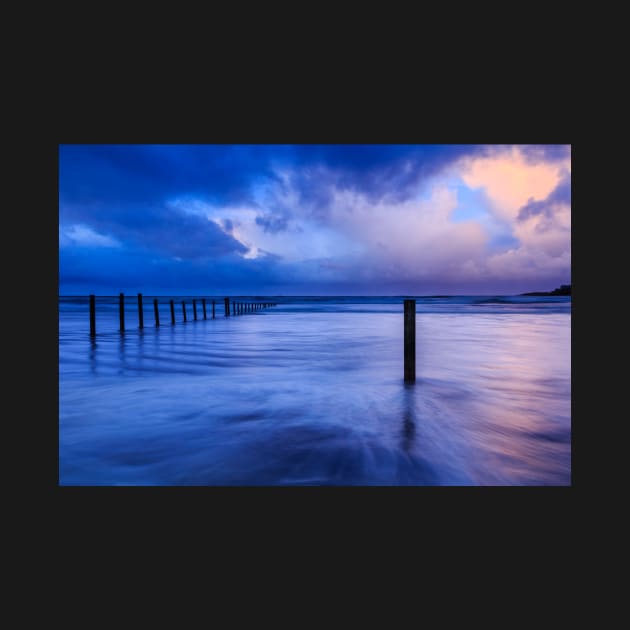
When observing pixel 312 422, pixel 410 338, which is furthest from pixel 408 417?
pixel 410 338

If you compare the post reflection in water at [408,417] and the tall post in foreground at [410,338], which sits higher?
the tall post in foreground at [410,338]

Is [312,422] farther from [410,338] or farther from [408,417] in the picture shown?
[410,338]

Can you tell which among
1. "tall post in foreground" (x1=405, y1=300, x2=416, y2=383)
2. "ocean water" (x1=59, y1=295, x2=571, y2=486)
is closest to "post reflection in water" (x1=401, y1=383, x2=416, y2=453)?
"ocean water" (x1=59, y1=295, x2=571, y2=486)

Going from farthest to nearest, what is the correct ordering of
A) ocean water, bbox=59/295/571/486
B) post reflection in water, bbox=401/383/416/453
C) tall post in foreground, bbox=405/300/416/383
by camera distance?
1. tall post in foreground, bbox=405/300/416/383
2. post reflection in water, bbox=401/383/416/453
3. ocean water, bbox=59/295/571/486

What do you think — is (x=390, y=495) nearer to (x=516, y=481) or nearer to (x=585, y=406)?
(x=516, y=481)

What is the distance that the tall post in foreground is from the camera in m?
6.29

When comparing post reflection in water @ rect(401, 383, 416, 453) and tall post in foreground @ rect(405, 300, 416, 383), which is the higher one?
tall post in foreground @ rect(405, 300, 416, 383)

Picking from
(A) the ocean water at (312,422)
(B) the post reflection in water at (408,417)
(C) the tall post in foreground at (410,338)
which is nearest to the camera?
(A) the ocean water at (312,422)

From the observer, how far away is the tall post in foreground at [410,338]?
6.29m

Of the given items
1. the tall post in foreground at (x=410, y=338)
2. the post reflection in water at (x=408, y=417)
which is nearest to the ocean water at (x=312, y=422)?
the post reflection in water at (x=408, y=417)

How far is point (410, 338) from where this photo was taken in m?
6.39

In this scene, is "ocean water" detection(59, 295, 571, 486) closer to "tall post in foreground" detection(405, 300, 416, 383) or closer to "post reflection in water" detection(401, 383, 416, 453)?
"post reflection in water" detection(401, 383, 416, 453)

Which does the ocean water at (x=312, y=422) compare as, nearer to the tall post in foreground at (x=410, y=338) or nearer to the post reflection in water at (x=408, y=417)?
the post reflection in water at (x=408, y=417)

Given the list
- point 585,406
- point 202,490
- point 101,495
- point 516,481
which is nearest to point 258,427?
point 202,490
